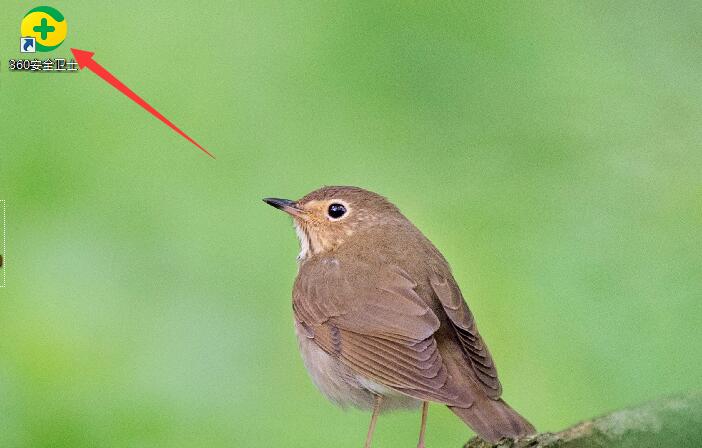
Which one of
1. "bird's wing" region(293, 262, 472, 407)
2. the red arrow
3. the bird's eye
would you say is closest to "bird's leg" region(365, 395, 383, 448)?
"bird's wing" region(293, 262, 472, 407)

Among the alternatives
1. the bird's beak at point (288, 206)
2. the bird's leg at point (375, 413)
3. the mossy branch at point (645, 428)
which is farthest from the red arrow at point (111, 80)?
the mossy branch at point (645, 428)

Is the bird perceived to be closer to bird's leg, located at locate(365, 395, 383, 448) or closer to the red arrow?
bird's leg, located at locate(365, 395, 383, 448)

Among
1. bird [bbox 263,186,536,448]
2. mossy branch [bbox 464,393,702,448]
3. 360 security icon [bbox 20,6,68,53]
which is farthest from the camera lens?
360 security icon [bbox 20,6,68,53]

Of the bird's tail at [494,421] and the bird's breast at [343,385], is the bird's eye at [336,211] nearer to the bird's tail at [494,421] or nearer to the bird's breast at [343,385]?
the bird's breast at [343,385]

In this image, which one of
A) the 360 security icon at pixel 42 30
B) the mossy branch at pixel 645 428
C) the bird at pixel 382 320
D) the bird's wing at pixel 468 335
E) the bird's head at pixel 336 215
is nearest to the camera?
the mossy branch at pixel 645 428

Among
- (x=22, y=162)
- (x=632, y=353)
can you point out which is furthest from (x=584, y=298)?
(x=22, y=162)

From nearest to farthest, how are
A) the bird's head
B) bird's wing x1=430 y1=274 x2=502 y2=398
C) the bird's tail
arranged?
1. the bird's tail
2. bird's wing x1=430 y1=274 x2=502 y2=398
3. the bird's head

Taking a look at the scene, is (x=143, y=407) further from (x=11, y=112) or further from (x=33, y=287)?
(x=11, y=112)

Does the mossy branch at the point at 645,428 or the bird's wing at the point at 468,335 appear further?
the bird's wing at the point at 468,335
